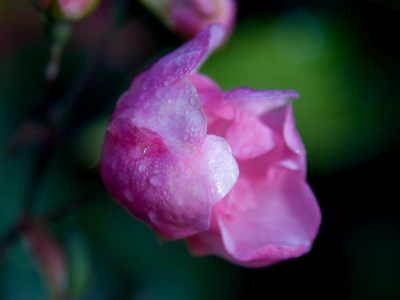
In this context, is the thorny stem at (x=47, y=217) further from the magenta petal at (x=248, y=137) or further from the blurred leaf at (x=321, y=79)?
the blurred leaf at (x=321, y=79)

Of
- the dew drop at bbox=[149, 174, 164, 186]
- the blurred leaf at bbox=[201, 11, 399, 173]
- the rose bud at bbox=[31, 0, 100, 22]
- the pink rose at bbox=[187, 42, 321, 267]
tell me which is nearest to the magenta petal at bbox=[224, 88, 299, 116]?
the pink rose at bbox=[187, 42, 321, 267]

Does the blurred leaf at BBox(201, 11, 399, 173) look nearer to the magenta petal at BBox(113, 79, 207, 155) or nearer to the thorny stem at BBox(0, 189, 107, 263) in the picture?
the thorny stem at BBox(0, 189, 107, 263)

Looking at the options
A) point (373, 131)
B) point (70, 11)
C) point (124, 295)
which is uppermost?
point (70, 11)

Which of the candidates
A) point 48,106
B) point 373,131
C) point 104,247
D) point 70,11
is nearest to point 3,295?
point 104,247

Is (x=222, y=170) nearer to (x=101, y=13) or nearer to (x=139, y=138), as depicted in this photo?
(x=139, y=138)

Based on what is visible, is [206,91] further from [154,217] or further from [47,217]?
[47,217]

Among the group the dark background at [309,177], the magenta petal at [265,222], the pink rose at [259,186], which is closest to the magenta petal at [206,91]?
the pink rose at [259,186]
